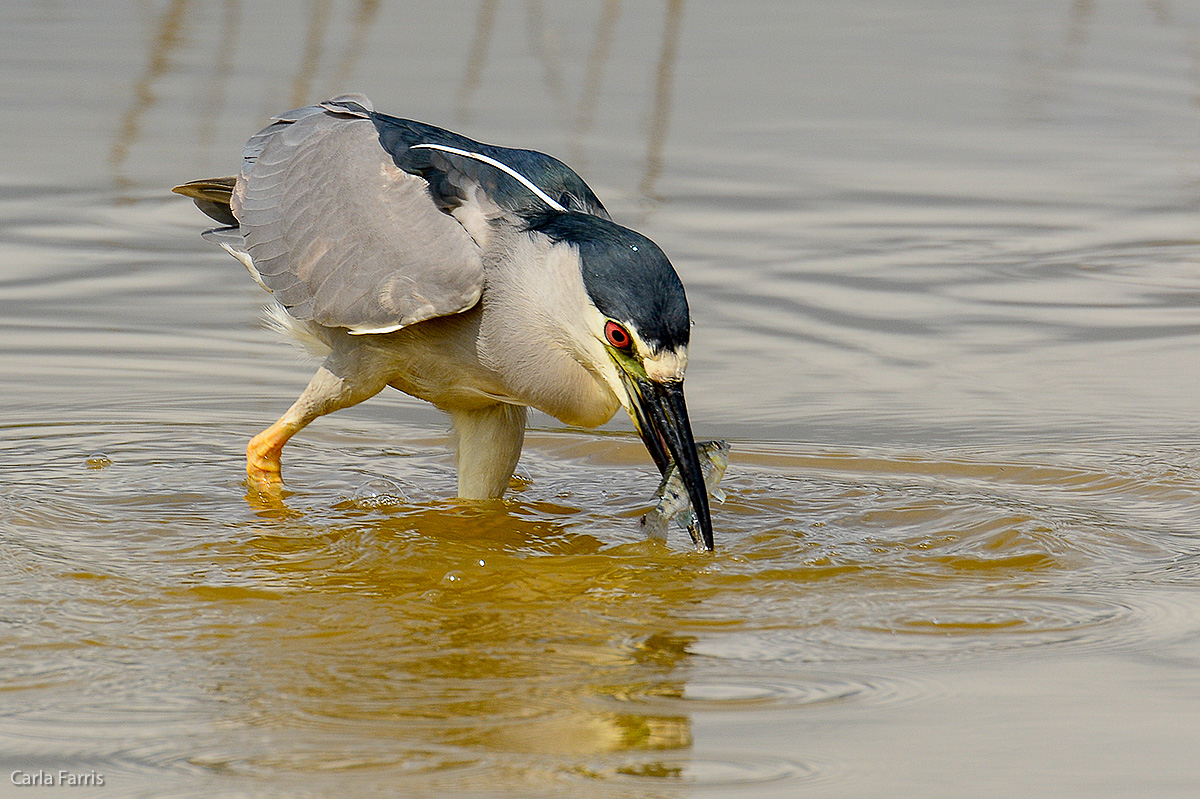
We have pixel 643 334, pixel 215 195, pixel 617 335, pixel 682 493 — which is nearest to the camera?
pixel 643 334

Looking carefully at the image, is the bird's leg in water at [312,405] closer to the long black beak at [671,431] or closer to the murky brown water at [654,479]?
the murky brown water at [654,479]

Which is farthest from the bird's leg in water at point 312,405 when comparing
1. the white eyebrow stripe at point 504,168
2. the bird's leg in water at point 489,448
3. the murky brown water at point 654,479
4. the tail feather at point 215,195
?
the tail feather at point 215,195

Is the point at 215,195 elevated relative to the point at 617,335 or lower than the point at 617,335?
lower

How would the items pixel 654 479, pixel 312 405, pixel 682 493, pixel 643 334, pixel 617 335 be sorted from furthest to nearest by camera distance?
pixel 654 479 < pixel 312 405 < pixel 682 493 < pixel 617 335 < pixel 643 334

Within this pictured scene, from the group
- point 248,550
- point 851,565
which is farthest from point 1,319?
point 851,565

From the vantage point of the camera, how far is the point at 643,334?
4348 millimetres

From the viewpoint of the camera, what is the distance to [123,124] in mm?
9961

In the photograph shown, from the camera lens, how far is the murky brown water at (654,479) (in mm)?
3482

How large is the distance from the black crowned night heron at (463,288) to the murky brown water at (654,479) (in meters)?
0.38

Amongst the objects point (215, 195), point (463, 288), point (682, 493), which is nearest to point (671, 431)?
point (682, 493)

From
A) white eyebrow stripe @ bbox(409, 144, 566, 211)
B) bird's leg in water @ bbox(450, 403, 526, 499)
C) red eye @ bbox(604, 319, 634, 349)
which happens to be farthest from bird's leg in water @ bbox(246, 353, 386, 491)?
red eye @ bbox(604, 319, 634, 349)

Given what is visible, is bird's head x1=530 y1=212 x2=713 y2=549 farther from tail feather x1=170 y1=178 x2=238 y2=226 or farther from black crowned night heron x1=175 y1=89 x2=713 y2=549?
tail feather x1=170 y1=178 x2=238 y2=226

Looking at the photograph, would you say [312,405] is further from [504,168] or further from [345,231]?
[504,168]

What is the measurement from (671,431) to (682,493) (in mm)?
219
